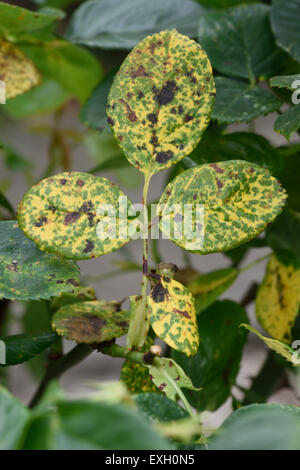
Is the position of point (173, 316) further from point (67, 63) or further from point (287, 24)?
point (67, 63)

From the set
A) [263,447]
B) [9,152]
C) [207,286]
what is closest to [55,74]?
[9,152]

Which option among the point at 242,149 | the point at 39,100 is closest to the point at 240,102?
the point at 242,149

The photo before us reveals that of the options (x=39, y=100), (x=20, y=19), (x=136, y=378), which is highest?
(x=20, y=19)

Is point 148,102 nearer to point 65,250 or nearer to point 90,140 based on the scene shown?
point 65,250

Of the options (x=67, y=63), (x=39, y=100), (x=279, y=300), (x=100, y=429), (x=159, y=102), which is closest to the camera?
(x=100, y=429)

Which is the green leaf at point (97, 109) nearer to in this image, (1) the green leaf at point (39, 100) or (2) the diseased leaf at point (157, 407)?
(2) the diseased leaf at point (157, 407)
